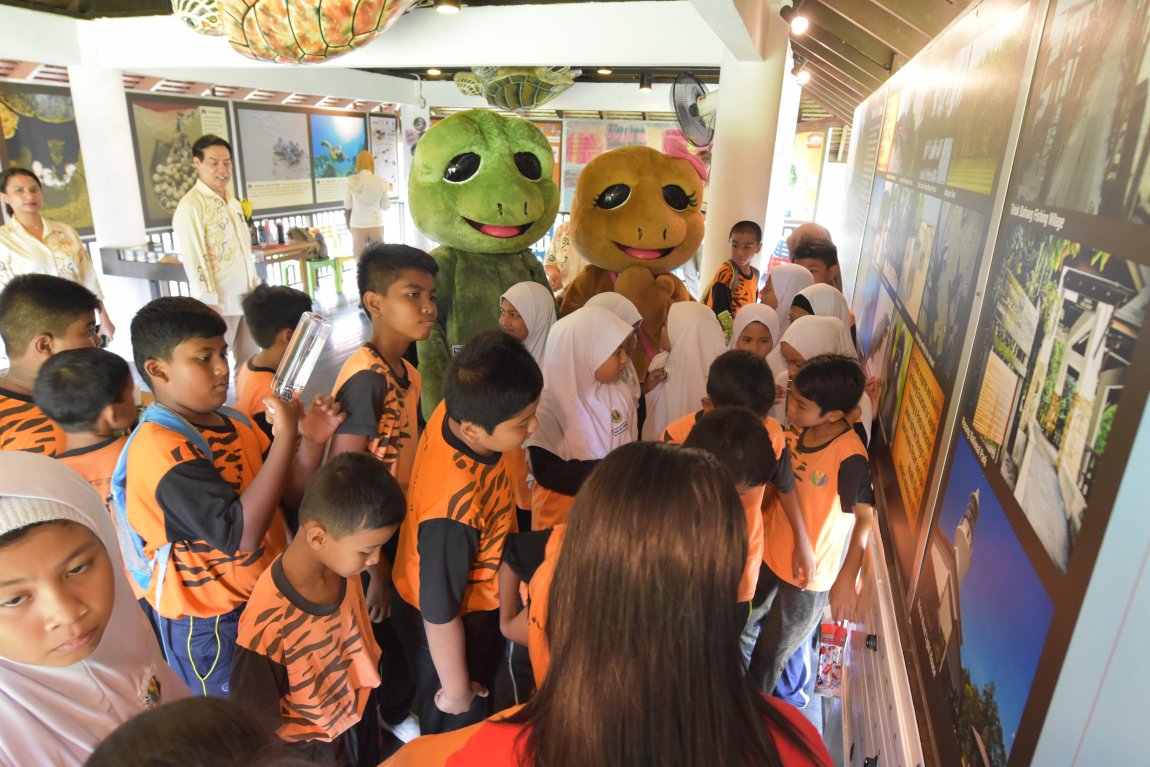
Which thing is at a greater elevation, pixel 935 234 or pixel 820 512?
pixel 935 234

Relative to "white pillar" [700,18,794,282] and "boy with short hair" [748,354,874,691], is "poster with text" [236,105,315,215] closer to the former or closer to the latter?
"white pillar" [700,18,794,282]

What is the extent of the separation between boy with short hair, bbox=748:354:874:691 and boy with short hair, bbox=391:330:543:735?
28.9 inches

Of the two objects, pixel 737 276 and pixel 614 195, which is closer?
pixel 614 195

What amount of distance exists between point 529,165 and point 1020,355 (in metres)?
2.42

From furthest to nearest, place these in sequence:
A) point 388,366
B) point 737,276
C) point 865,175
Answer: point 865,175, point 737,276, point 388,366

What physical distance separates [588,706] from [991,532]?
629 mm

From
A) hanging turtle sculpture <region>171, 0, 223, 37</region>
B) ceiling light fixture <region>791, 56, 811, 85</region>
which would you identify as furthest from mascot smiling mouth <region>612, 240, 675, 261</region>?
ceiling light fixture <region>791, 56, 811, 85</region>

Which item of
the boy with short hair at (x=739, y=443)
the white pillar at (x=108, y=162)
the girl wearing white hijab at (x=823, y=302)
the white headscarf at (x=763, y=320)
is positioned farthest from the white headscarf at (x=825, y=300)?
the white pillar at (x=108, y=162)

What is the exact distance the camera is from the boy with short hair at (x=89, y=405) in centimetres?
155

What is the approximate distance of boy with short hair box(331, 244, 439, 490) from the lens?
1.71 meters

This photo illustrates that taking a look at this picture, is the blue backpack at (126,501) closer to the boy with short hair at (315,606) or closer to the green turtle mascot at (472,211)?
the boy with short hair at (315,606)

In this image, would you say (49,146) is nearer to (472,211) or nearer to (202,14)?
(202,14)

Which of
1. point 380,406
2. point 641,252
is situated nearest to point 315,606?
point 380,406

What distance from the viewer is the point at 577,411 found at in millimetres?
2064
